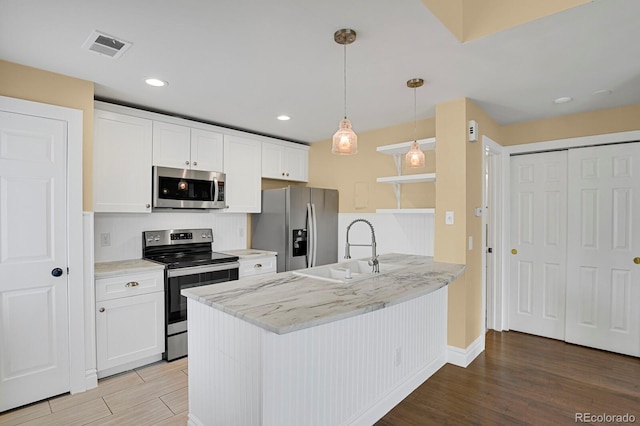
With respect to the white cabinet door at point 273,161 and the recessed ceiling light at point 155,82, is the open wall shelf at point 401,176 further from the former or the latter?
the recessed ceiling light at point 155,82

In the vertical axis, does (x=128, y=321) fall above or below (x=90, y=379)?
above

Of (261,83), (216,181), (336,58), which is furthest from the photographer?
(216,181)

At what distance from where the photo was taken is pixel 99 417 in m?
2.28

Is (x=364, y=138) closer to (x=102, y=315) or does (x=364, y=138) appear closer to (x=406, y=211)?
(x=406, y=211)

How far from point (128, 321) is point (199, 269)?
0.73 m

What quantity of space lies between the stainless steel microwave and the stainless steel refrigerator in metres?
0.62

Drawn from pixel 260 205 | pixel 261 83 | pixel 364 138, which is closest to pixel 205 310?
pixel 261 83

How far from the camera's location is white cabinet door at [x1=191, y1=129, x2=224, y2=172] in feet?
12.0

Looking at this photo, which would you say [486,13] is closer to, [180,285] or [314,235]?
[314,235]

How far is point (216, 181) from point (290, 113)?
114 cm

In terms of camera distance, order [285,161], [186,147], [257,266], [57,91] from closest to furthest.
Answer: [57,91] → [186,147] → [257,266] → [285,161]

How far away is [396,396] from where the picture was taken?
235 centimetres

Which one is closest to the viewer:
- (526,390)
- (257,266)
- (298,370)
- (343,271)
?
(298,370)

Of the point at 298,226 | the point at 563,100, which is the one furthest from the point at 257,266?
the point at 563,100
